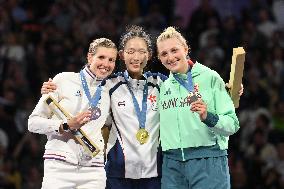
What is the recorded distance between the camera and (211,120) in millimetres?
4840

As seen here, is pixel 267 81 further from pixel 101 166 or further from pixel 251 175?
pixel 101 166

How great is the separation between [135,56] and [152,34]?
3.57m

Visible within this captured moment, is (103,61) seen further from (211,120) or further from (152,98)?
(211,120)

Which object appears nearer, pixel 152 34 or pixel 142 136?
pixel 142 136

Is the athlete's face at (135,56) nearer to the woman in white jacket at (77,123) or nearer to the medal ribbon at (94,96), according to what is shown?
the woman in white jacket at (77,123)

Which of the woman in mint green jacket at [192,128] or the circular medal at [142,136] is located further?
the circular medal at [142,136]

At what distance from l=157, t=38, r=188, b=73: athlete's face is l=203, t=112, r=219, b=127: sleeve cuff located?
1.60 ft

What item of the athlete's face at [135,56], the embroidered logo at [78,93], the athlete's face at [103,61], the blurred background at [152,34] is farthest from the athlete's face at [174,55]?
the blurred background at [152,34]

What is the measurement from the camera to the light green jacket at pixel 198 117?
5005 mm

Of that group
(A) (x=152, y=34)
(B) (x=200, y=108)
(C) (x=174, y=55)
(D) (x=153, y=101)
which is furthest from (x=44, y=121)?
(A) (x=152, y=34)

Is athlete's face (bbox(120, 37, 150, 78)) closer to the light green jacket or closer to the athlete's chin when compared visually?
the athlete's chin

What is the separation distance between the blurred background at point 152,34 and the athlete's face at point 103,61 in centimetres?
397

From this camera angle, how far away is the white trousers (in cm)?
509

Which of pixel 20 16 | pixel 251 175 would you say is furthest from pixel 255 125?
Result: pixel 20 16
